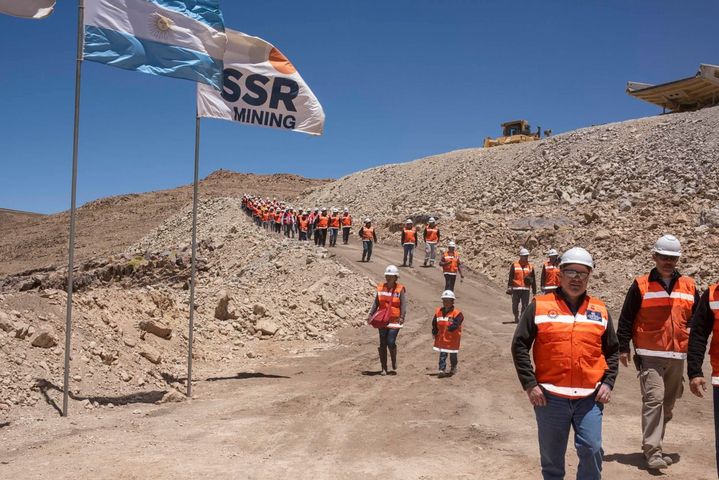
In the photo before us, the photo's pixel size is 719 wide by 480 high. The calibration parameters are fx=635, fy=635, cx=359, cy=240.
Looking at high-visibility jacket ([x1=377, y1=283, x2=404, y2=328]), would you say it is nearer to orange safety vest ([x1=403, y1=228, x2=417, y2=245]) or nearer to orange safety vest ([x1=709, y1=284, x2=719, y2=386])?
orange safety vest ([x1=709, y1=284, x2=719, y2=386])

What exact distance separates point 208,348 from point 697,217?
18.4 m

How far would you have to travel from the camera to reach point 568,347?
4.09 meters

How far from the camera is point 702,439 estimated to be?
676cm

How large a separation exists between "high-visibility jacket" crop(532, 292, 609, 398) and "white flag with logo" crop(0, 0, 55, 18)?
6271mm

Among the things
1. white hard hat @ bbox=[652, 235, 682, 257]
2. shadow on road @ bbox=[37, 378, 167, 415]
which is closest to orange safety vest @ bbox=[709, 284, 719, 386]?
white hard hat @ bbox=[652, 235, 682, 257]

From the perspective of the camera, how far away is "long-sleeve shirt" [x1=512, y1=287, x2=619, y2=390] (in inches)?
163

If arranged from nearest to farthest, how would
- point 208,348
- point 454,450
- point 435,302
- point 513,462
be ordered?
point 513,462, point 454,450, point 208,348, point 435,302

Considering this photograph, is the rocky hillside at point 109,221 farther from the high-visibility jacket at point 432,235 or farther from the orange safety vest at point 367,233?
the high-visibility jacket at point 432,235

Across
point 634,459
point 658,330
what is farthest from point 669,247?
point 634,459

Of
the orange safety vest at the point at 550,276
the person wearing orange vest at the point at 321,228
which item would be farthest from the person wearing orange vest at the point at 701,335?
the person wearing orange vest at the point at 321,228

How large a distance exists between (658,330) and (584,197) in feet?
84.4

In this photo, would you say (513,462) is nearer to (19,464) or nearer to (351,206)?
(19,464)

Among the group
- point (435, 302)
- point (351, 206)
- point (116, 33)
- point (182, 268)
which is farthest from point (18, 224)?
point (116, 33)

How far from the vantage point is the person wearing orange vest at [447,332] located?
1022cm
